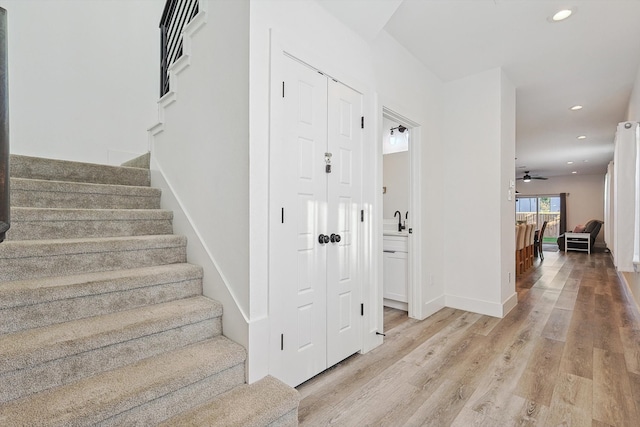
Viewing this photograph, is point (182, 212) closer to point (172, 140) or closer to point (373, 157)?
point (172, 140)

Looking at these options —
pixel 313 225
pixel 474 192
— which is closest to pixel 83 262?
pixel 313 225

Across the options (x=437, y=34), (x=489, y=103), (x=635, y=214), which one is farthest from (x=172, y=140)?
(x=635, y=214)

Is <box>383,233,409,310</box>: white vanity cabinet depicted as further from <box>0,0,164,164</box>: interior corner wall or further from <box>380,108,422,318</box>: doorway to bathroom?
<box>0,0,164,164</box>: interior corner wall

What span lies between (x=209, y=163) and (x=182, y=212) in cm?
54

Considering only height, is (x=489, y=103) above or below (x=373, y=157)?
above

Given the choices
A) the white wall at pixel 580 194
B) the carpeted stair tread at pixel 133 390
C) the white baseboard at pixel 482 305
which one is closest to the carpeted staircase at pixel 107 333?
the carpeted stair tread at pixel 133 390

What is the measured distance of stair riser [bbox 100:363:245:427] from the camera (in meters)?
1.30

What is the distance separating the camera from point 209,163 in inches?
82.1

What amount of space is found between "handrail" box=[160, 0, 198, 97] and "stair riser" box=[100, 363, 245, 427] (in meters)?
2.58

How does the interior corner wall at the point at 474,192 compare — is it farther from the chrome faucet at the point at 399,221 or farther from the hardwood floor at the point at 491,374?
the chrome faucet at the point at 399,221

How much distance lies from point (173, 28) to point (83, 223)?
2064 millimetres

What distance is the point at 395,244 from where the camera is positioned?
3.67 metres

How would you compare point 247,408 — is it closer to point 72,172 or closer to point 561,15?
point 72,172

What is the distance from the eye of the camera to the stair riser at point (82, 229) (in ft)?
6.10
